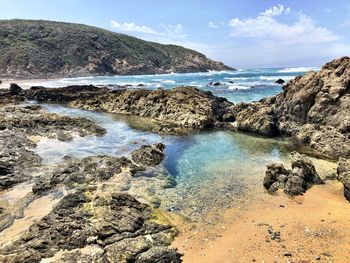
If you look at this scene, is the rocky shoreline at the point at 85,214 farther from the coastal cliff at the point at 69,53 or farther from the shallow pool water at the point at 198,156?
the coastal cliff at the point at 69,53

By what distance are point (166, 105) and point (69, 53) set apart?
122m

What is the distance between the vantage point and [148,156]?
25.8 meters

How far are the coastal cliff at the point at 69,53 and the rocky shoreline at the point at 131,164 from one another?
90.8m

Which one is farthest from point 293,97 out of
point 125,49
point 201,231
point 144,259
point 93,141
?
point 125,49

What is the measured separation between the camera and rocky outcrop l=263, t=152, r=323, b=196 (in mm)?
19516

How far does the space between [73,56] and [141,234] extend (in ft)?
491

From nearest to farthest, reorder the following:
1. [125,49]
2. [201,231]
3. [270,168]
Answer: [201,231] → [270,168] → [125,49]

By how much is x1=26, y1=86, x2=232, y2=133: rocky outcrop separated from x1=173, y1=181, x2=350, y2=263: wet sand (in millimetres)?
19417

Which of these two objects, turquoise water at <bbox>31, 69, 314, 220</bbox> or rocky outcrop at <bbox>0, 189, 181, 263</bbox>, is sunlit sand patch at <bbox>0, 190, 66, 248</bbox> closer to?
rocky outcrop at <bbox>0, 189, 181, 263</bbox>

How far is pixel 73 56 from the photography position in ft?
504

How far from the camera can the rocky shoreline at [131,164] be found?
1359 cm

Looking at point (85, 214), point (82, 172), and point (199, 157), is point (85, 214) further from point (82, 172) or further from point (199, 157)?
point (199, 157)

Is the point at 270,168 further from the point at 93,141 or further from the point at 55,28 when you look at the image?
the point at 55,28

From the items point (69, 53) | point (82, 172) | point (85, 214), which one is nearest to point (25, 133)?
point (82, 172)
